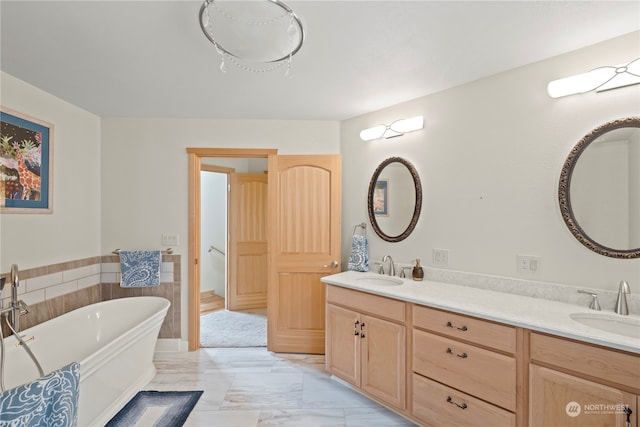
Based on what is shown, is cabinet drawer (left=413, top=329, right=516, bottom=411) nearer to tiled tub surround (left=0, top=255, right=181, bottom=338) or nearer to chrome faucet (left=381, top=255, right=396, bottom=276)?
chrome faucet (left=381, top=255, right=396, bottom=276)

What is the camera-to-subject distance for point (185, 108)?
9.21ft

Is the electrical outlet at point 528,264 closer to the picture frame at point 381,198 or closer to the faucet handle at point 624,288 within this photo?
the faucet handle at point 624,288

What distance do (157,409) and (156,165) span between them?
2217mm

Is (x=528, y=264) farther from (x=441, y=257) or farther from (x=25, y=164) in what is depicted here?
(x=25, y=164)

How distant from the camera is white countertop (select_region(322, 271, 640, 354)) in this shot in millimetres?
1336

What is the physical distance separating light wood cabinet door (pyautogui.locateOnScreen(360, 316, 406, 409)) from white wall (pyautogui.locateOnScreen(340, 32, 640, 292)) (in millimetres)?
708

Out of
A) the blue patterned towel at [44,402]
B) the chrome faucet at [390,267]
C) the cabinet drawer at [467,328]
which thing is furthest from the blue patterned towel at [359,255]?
the blue patterned towel at [44,402]

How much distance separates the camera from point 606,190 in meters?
1.69

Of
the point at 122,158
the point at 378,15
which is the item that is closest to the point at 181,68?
the point at 378,15

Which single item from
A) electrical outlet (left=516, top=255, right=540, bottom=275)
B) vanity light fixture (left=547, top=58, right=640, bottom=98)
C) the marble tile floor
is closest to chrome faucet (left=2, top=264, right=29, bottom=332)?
the marble tile floor

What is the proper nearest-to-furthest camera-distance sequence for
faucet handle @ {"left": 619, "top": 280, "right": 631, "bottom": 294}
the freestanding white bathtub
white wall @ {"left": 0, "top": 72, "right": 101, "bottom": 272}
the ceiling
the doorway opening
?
the ceiling → faucet handle @ {"left": 619, "top": 280, "right": 631, "bottom": 294} → the freestanding white bathtub → white wall @ {"left": 0, "top": 72, "right": 101, "bottom": 272} → the doorway opening

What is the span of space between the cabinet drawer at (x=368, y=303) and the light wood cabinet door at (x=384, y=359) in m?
0.06

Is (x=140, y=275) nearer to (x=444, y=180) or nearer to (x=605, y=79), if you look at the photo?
(x=444, y=180)

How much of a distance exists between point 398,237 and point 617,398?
162 centimetres
